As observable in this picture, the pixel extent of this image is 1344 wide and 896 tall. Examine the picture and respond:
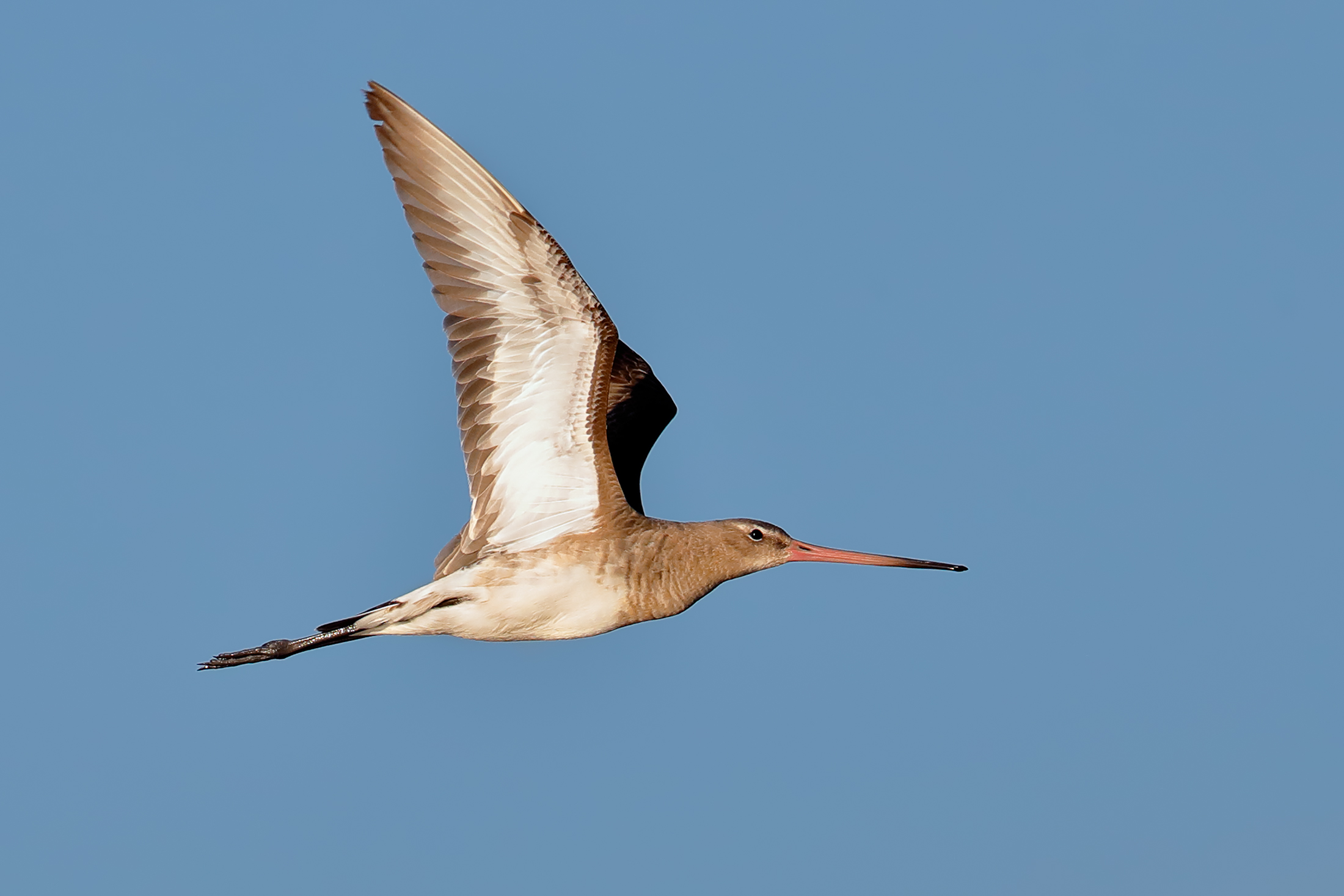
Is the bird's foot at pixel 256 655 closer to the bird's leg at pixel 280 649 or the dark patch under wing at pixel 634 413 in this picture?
the bird's leg at pixel 280 649

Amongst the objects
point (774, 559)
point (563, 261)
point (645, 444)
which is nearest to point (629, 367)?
point (645, 444)

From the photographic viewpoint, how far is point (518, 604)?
1362 centimetres

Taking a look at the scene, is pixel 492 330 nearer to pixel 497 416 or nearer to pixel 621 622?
pixel 497 416

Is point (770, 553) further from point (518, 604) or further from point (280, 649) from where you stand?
point (280, 649)

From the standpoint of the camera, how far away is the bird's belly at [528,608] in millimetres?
13602

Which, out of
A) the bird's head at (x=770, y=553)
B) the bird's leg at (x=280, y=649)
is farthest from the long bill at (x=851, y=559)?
the bird's leg at (x=280, y=649)

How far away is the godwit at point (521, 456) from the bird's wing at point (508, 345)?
11mm

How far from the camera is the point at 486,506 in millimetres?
14102

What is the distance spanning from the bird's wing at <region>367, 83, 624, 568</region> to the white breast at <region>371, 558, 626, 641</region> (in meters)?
0.40

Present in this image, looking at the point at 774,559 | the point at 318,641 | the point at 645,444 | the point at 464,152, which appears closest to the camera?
the point at 464,152

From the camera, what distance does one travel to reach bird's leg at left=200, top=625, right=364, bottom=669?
1356 cm

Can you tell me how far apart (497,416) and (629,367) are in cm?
367

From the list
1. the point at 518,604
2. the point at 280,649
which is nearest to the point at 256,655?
the point at 280,649

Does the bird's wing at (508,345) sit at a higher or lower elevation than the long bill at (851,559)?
higher
